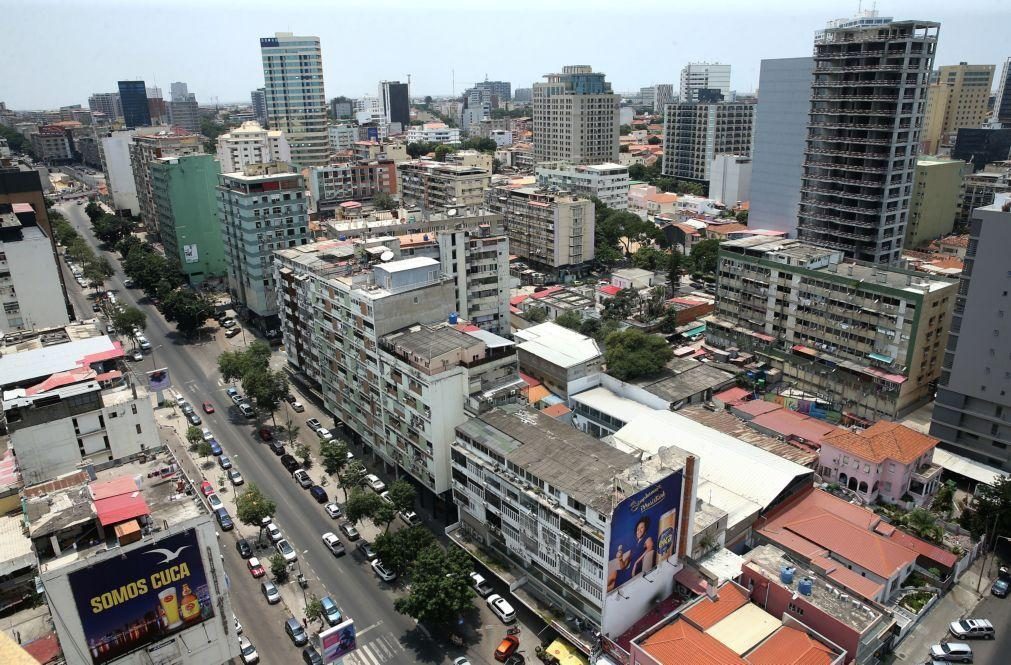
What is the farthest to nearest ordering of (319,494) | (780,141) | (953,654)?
(780,141)
(319,494)
(953,654)

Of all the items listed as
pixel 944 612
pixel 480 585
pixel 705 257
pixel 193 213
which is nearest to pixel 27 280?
pixel 193 213

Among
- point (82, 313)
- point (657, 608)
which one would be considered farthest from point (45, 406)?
point (82, 313)

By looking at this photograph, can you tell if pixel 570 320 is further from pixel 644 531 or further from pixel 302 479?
pixel 644 531

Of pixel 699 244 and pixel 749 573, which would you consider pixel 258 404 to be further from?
pixel 699 244

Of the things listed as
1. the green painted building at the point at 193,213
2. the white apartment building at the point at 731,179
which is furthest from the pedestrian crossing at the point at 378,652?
the white apartment building at the point at 731,179

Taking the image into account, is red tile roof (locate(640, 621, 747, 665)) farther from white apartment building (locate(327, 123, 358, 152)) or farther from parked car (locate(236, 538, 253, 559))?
white apartment building (locate(327, 123, 358, 152))

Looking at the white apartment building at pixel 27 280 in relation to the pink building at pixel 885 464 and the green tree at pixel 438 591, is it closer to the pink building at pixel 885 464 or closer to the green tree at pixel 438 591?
the green tree at pixel 438 591
